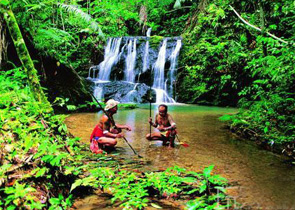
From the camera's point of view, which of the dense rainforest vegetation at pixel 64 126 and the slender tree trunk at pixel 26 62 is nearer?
the dense rainforest vegetation at pixel 64 126

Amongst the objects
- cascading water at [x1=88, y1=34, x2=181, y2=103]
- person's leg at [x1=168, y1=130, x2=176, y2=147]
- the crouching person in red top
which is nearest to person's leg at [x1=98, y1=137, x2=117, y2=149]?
the crouching person in red top

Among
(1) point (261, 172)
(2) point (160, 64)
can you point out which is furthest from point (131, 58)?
(1) point (261, 172)

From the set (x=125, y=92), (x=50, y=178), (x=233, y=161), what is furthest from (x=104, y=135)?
(x=125, y=92)

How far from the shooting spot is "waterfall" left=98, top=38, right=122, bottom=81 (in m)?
18.8

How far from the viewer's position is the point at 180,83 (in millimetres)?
16797

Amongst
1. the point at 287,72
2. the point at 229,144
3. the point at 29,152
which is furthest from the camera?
the point at 229,144

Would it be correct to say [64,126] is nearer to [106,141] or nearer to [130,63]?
[106,141]

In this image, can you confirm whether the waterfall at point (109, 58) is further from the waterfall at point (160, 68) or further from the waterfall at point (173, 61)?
the waterfall at point (173, 61)

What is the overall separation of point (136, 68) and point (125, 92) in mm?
3612

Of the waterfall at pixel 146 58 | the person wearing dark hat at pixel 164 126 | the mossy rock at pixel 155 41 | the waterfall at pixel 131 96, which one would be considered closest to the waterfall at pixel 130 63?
the waterfall at pixel 146 58

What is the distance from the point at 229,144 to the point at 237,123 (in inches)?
57.0

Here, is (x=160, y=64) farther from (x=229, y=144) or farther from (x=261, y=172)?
(x=261, y=172)

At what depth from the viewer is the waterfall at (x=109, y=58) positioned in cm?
1885

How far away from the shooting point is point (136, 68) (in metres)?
18.5
